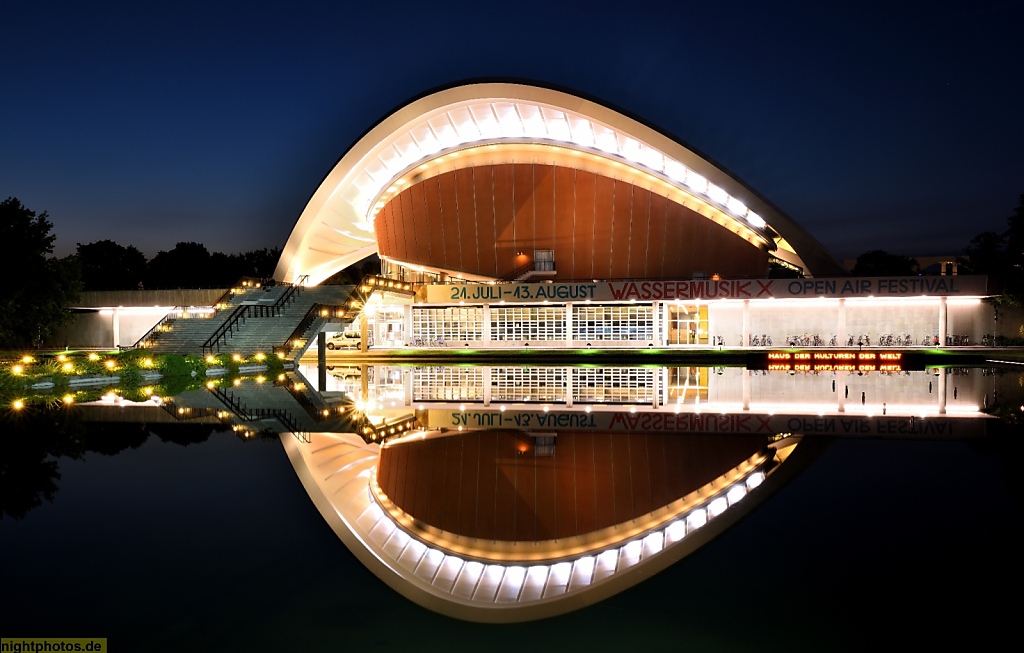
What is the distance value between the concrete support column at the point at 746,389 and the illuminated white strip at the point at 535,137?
44.8 feet

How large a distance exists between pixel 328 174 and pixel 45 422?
98.9ft

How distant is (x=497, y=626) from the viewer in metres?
4.70

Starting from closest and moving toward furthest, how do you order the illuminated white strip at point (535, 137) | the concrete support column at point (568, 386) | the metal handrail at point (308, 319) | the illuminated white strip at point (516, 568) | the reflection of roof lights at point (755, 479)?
the illuminated white strip at point (516, 568) < the reflection of roof lights at point (755, 479) < the concrete support column at point (568, 386) < the metal handrail at point (308, 319) < the illuminated white strip at point (535, 137)

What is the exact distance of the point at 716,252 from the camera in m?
40.6

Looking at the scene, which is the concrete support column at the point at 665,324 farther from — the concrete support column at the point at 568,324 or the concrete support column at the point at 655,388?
the concrete support column at the point at 655,388

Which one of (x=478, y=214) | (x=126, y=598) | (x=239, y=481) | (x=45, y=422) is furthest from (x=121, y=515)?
(x=478, y=214)

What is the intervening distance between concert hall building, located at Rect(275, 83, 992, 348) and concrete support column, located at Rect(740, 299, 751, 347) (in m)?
0.11

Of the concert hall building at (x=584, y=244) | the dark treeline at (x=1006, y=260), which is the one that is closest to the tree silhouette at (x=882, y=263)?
the dark treeline at (x=1006, y=260)

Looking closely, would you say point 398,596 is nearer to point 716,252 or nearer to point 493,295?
point 493,295

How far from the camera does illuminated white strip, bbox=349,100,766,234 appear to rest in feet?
124

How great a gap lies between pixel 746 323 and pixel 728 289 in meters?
2.10

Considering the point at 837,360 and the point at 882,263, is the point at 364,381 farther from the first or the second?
the point at 882,263

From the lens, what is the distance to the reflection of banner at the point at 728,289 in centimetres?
3459

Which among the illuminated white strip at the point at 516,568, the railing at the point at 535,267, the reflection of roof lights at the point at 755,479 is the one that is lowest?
the illuminated white strip at the point at 516,568
